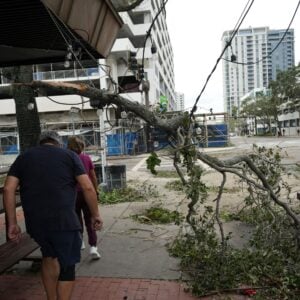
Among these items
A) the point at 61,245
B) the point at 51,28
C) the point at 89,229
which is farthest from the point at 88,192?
the point at 51,28

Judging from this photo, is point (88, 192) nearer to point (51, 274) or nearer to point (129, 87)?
point (51, 274)

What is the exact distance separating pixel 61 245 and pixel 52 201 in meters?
0.37

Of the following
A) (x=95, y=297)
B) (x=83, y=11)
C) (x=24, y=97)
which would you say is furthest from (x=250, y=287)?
(x=24, y=97)

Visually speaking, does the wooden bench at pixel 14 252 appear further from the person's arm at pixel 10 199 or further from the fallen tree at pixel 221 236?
the fallen tree at pixel 221 236

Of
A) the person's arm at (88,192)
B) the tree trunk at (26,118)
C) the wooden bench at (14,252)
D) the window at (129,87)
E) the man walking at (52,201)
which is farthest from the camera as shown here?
the tree trunk at (26,118)

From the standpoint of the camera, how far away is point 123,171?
1168 cm

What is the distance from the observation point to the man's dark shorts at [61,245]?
11.8ft

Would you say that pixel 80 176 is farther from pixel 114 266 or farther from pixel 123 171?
pixel 123 171

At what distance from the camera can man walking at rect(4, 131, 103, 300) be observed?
3604mm

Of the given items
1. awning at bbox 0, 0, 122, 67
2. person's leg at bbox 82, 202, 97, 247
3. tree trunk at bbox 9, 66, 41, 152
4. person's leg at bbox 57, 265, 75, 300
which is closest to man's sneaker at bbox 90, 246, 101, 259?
person's leg at bbox 82, 202, 97, 247

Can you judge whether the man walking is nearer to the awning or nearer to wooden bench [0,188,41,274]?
wooden bench [0,188,41,274]

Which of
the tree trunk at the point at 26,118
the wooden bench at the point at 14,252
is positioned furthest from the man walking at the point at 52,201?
the tree trunk at the point at 26,118

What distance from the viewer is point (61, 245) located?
3.61m

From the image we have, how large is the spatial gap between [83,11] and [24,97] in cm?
584
